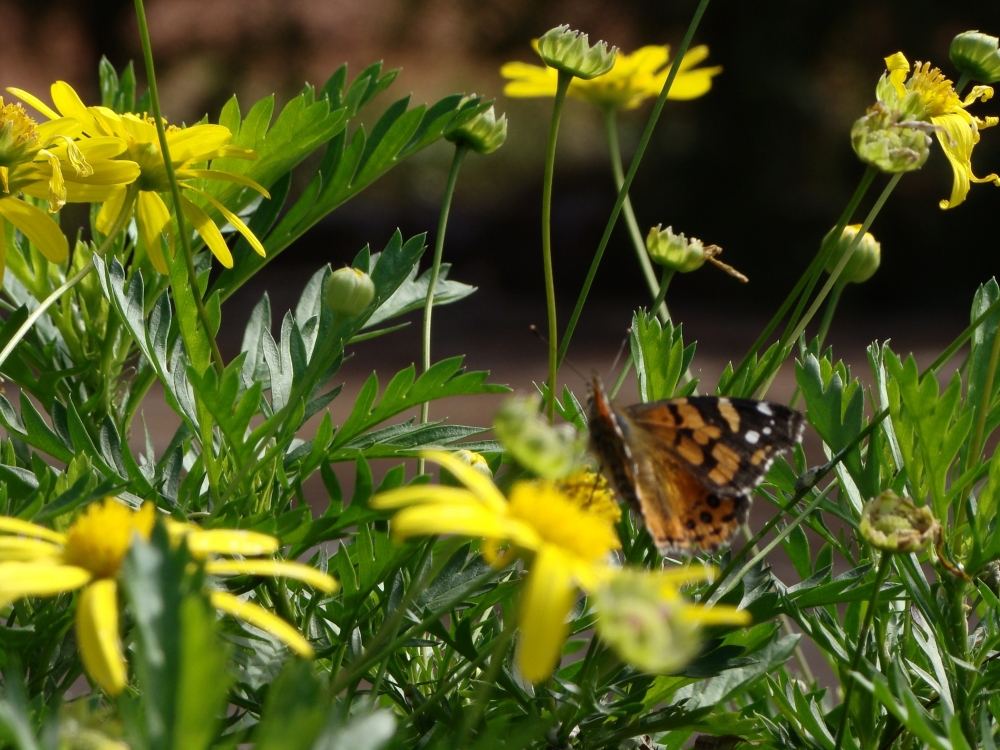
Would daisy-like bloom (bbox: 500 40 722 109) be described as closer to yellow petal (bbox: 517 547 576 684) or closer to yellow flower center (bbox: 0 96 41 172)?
yellow flower center (bbox: 0 96 41 172)

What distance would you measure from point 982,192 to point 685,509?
480cm

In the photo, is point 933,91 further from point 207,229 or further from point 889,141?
point 207,229

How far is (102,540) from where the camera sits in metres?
0.36

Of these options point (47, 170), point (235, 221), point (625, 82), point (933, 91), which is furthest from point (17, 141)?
point (625, 82)

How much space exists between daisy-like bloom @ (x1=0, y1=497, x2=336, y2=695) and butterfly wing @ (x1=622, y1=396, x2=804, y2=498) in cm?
27

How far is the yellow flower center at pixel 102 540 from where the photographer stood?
0.36 m

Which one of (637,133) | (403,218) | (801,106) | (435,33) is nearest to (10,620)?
(801,106)

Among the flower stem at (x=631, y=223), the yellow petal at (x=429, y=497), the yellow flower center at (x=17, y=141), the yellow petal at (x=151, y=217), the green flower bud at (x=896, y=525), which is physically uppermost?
the yellow flower center at (x=17, y=141)

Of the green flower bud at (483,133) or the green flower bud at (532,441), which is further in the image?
the green flower bud at (483,133)

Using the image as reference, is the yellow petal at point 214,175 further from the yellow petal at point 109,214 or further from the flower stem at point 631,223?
the flower stem at point 631,223

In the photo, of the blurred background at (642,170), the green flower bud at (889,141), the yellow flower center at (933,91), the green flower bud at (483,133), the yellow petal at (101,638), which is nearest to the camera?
the yellow petal at (101,638)

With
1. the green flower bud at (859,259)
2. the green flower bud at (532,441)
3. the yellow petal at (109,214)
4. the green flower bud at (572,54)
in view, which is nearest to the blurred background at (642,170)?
the green flower bud at (859,259)

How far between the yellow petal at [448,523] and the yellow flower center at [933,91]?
1.51 ft

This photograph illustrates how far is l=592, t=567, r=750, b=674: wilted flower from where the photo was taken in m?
0.30
